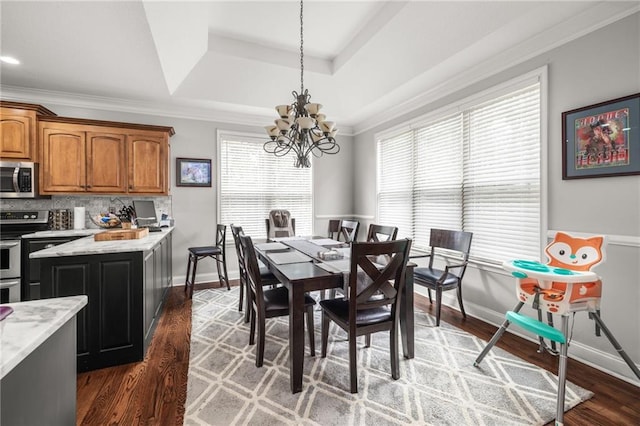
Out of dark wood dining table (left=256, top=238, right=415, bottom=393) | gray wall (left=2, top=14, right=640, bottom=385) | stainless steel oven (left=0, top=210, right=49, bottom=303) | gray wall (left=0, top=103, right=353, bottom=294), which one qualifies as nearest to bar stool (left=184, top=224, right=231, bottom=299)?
gray wall (left=0, top=103, right=353, bottom=294)

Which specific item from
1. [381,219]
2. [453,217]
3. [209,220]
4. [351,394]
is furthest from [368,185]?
[351,394]

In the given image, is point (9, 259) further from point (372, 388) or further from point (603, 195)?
point (603, 195)

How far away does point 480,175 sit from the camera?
3248 mm

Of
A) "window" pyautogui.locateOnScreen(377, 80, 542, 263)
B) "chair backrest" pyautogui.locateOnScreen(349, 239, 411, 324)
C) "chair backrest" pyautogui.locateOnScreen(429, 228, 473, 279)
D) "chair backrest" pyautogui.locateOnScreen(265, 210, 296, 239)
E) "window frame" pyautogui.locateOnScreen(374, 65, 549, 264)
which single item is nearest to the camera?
"chair backrest" pyautogui.locateOnScreen(349, 239, 411, 324)

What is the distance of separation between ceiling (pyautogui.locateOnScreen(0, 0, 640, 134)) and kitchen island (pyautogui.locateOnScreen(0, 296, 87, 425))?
2.38 meters

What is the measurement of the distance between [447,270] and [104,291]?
3012 millimetres

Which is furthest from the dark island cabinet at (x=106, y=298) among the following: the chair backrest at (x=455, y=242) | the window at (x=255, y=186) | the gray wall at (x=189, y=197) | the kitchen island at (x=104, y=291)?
the chair backrest at (x=455, y=242)

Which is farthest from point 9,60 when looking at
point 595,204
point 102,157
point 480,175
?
point 595,204

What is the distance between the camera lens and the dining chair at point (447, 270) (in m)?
2.99

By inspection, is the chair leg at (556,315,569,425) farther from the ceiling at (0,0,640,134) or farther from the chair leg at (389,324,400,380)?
the ceiling at (0,0,640,134)

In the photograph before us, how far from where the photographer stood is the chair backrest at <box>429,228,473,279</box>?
312 cm

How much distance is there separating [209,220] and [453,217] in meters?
3.54

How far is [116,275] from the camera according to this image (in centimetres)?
231

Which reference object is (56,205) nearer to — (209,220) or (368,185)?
(209,220)
